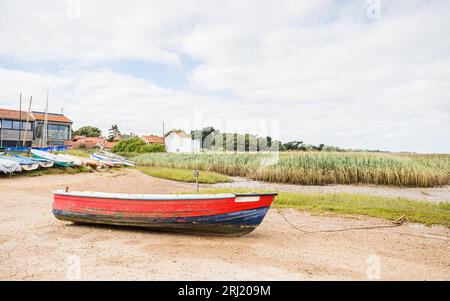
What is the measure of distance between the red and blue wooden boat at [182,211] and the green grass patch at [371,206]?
17.3ft

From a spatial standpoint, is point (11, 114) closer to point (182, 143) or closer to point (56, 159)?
point (56, 159)

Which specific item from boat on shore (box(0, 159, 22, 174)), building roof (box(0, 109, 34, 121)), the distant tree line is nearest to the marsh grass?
boat on shore (box(0, 159, 22, 174))

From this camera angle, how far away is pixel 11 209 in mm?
11109

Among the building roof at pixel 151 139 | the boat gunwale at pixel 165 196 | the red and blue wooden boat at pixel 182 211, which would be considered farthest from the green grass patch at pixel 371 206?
the building roof at pixel 151 139

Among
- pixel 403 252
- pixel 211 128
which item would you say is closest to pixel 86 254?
pixel 403 252

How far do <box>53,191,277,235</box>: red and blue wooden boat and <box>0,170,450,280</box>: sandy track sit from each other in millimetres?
312

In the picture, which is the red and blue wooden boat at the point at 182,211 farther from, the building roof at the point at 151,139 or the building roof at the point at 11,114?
the building roof at the point at 151,139

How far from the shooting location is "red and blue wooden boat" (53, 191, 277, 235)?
7.19 meters

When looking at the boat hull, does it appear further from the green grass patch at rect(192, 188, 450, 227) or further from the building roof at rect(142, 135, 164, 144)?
the building roof at rect(142, 135, 164, 144)

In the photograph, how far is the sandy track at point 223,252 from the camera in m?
5.43

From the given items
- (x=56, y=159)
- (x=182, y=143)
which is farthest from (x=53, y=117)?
(x=56, y=159)
